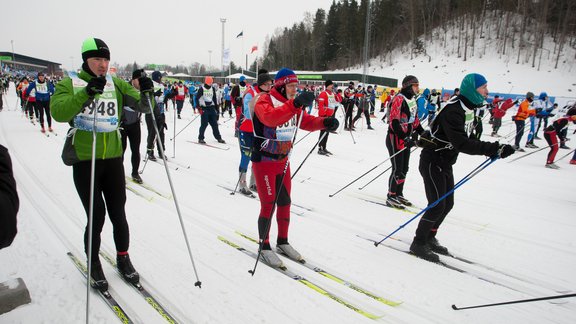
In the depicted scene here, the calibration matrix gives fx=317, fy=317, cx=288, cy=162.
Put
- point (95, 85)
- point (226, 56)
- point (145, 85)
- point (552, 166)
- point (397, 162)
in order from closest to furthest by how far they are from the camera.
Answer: point (95, 85) → point (145, 85) → point (397, 162) → point (552, 166) → point (226, 56)

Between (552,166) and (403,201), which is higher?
(552,166)

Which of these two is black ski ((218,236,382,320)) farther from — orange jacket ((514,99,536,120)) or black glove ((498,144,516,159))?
orange jacket ((514,99,536,120))

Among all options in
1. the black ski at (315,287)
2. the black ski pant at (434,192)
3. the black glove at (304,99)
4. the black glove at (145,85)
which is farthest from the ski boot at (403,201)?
the black glove at (145,85)

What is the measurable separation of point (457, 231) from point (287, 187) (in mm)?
2658

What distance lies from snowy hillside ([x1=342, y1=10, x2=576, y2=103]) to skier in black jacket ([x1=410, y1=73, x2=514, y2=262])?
36578 millimetres

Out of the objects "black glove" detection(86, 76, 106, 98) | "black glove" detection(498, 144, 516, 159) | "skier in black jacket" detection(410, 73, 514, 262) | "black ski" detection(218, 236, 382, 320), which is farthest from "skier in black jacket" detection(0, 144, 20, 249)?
"black glove" detection(498, 144, 516, 159)

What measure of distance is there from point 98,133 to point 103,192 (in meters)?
0.51

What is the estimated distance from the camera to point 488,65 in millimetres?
40438

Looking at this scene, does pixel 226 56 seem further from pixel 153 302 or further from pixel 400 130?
pixel 153 302

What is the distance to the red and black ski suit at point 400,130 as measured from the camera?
4.99 meters

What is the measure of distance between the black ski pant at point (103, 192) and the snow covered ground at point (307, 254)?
1.72 ft

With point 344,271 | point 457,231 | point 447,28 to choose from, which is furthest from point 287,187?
point 447,28

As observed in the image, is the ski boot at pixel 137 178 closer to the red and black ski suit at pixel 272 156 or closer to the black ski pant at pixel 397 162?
the red and black ski suit at pixel 272 156

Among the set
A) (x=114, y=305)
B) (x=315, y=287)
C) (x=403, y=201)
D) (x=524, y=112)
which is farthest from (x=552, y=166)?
(x=114, y=305)
